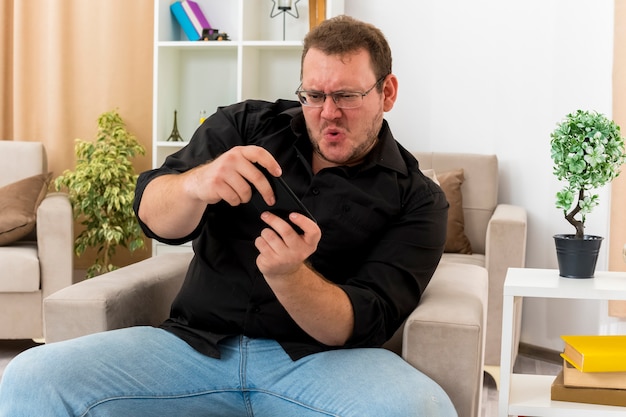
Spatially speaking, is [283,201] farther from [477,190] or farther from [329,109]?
[477,190]

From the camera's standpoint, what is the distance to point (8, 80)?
4492 millimetres

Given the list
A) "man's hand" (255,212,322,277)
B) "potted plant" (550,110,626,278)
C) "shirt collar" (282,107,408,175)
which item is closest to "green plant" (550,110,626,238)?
"potted plant" (550,110,626,278)

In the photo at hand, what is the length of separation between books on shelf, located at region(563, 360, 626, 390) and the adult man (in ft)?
1.54

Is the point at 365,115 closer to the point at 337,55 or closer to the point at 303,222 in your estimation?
the point at 337,55

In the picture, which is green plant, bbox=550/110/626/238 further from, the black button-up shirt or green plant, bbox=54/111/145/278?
green plant, bbox=54/111/145/278

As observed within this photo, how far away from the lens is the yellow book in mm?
1997

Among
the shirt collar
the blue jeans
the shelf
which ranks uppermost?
the shirt collar

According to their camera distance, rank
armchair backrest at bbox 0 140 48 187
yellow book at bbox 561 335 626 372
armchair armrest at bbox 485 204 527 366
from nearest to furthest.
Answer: yellow book at bbox 561 335 626 372
armchair armrest at bbox 485 204 527 366
armchair backrest at bbox 0 140 48 187

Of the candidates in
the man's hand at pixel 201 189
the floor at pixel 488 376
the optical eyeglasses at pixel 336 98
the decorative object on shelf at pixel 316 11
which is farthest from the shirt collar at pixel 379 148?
the decorative object on shelf at pixel 316 11

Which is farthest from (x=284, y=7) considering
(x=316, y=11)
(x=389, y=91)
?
(x=389, y=91)

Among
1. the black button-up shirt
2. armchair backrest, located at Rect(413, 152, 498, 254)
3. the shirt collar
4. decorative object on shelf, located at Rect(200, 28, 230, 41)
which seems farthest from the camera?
decorative object on shelf, located at Rect(200, 28, 230, 41)

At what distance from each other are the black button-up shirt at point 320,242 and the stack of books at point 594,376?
0.46 m

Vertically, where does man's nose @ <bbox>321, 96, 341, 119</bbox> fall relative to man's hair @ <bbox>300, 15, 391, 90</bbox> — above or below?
below

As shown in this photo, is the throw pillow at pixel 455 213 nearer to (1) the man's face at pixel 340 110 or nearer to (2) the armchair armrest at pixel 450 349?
(1) the man's face at pixel 340 110
